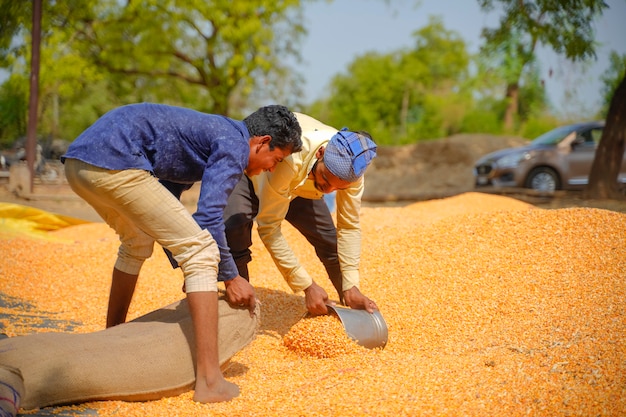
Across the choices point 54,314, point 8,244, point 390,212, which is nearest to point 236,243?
point 54,314

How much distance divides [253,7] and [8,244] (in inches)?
430

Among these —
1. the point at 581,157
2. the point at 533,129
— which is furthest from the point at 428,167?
the point at 533,129

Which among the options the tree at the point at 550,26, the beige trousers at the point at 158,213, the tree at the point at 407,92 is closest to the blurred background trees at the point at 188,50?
the tree at the point at 550,26

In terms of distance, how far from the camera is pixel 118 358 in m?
2.96

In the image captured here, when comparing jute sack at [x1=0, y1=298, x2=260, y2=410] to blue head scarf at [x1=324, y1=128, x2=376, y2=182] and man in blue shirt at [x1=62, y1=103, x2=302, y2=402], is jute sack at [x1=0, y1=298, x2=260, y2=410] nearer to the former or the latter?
man in blue shirt at [x1=62, y1=103, x2=302, y2=402]

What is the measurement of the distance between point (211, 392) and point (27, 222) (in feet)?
19.2

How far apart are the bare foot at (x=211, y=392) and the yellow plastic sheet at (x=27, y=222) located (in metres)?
4.92

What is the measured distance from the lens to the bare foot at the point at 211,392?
287 cm

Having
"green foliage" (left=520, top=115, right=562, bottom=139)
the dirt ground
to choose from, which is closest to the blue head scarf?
the dirt ground

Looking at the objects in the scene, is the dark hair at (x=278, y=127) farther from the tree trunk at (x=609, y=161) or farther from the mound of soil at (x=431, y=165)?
the mound of soil at (x=431, y=165)

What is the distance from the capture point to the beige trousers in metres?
2.89

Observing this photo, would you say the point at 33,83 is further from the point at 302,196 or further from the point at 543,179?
the point at 543,179

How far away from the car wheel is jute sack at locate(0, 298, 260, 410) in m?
10.5

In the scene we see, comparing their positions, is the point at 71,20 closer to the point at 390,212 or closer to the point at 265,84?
the point at 265,84
